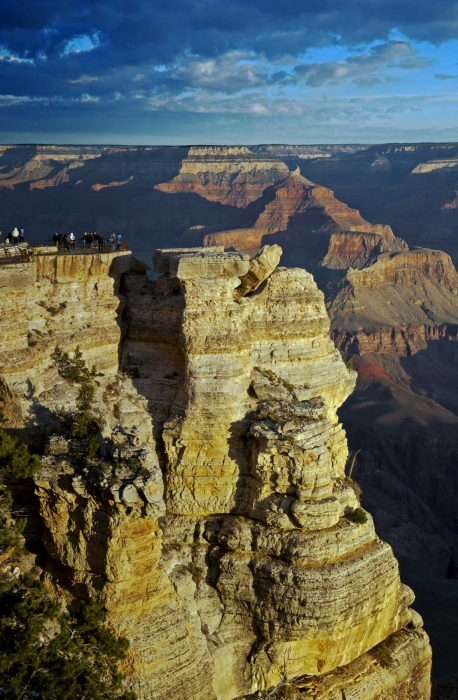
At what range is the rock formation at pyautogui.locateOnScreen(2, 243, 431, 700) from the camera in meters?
17.3

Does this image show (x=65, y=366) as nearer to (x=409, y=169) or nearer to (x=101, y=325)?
(x=101, y=325)

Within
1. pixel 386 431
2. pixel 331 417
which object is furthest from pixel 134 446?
pixel 386 431

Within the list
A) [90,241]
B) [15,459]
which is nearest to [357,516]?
[15,459]

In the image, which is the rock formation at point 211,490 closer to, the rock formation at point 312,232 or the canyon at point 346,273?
the canyon at point 346,273

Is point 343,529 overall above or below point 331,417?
below

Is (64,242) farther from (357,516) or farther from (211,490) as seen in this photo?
(357,516)

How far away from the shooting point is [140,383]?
21.3 meters

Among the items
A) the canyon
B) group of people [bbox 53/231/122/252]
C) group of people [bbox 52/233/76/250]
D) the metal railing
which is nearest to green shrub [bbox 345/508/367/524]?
the canyon

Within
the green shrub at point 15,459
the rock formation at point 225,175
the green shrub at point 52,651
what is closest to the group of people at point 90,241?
the green shrub at point 15,459

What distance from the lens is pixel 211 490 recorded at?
1983cm

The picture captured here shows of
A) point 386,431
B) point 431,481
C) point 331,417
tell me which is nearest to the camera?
point 331,417

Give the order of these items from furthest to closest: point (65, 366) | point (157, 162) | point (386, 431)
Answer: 1. point (157, 162)
2. point (386, 431)
3. point (65, 366)

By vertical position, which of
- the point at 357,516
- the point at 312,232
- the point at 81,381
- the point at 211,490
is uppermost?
the point at 312,232

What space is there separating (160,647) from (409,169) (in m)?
186
